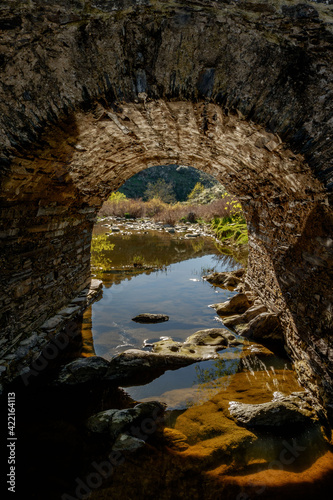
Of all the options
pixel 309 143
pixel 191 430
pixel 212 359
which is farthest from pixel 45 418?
pixel 309 143

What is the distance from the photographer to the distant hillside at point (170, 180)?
1713 inches

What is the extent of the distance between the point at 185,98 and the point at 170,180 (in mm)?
44472

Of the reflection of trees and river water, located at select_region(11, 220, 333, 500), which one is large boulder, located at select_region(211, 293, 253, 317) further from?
the reflection of trees

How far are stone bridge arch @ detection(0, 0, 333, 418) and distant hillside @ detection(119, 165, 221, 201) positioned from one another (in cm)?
4076

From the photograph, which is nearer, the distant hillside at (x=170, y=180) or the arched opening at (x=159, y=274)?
the arched opening at (x=159, y=274)

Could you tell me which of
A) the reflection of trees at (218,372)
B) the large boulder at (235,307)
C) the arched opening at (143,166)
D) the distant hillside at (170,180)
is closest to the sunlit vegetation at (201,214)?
the large boulder at (235,307)

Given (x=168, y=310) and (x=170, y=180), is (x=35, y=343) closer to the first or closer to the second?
(x=168, y=310)

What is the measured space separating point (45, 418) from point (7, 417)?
0.39 meters

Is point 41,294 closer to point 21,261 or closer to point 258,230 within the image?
point 21,261

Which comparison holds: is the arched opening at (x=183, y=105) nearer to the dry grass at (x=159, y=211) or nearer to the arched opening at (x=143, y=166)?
the arched opening at (x=143, y=166)

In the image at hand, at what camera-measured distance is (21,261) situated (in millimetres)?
3281

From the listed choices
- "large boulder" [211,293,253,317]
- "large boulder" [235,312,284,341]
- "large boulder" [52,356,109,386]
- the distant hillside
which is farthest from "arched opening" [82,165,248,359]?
the distant hillside

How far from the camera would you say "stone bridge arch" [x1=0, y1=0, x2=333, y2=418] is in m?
1.86

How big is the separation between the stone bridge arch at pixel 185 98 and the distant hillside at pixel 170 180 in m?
40.8
